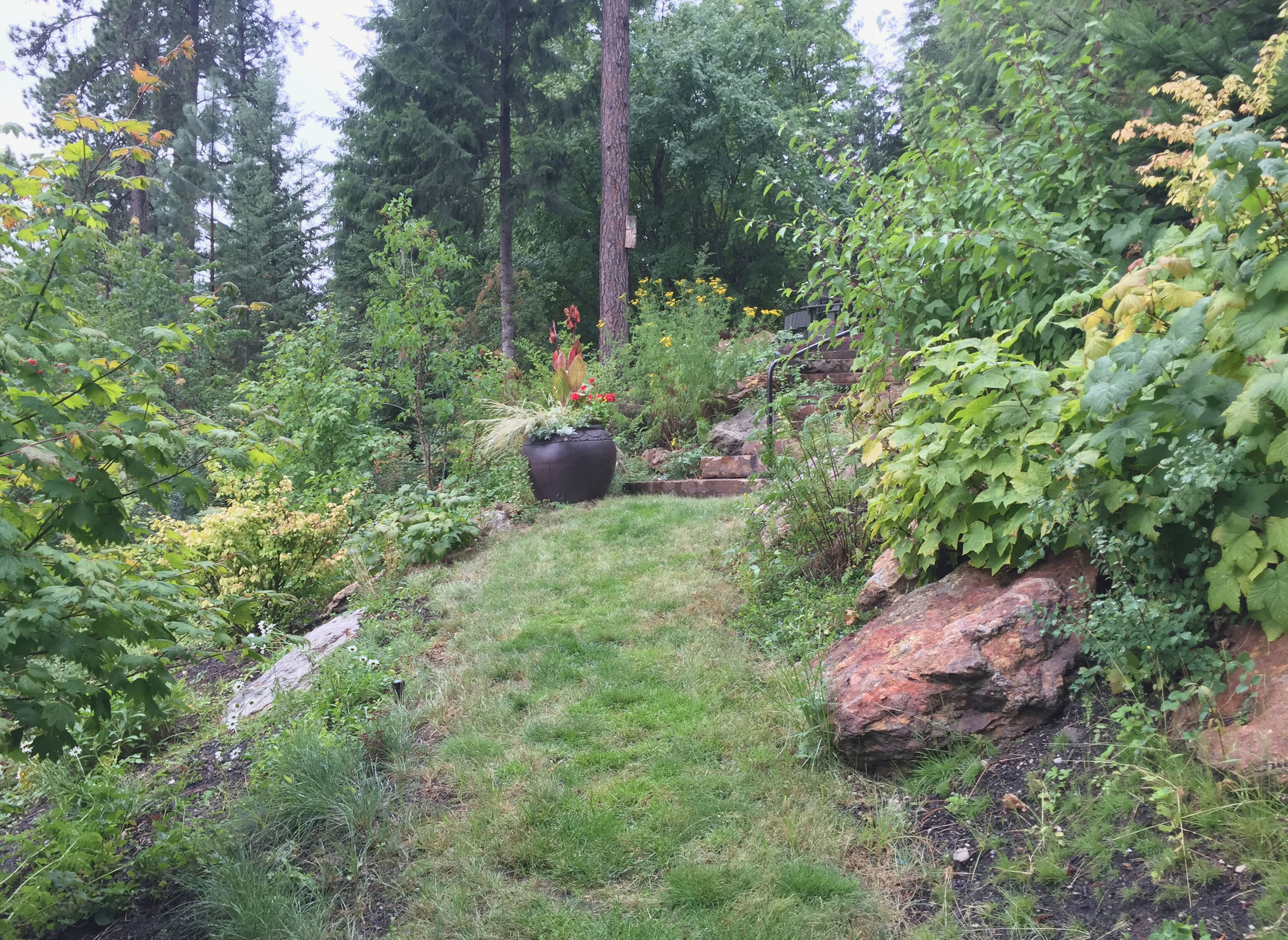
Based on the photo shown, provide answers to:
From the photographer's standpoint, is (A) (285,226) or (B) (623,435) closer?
(B) (623,435)

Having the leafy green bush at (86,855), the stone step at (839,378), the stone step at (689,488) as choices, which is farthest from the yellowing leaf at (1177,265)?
the stone step at (839,378)

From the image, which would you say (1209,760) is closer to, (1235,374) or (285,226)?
(1235,374)

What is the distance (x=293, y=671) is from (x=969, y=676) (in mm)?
3360

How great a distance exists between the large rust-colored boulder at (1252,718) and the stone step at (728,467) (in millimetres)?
5387

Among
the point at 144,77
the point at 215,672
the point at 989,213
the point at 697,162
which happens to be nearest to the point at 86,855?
the point at 144,77

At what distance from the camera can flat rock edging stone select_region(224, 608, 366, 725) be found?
12.6 feet

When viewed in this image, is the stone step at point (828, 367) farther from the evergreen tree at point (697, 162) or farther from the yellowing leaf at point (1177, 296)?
the evergreen tree at point (697, 162)

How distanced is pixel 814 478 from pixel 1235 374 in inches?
91.3

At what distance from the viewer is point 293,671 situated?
418 centimetres

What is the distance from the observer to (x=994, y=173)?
376 centimetres

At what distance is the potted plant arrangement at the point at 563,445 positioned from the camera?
6980 millimetres

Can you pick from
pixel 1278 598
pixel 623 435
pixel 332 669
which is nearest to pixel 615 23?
pixel 623 435

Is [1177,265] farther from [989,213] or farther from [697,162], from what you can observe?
[697,162]

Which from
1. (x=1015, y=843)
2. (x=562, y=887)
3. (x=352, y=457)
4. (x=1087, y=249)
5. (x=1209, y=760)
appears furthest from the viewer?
(x=352, y=457)
